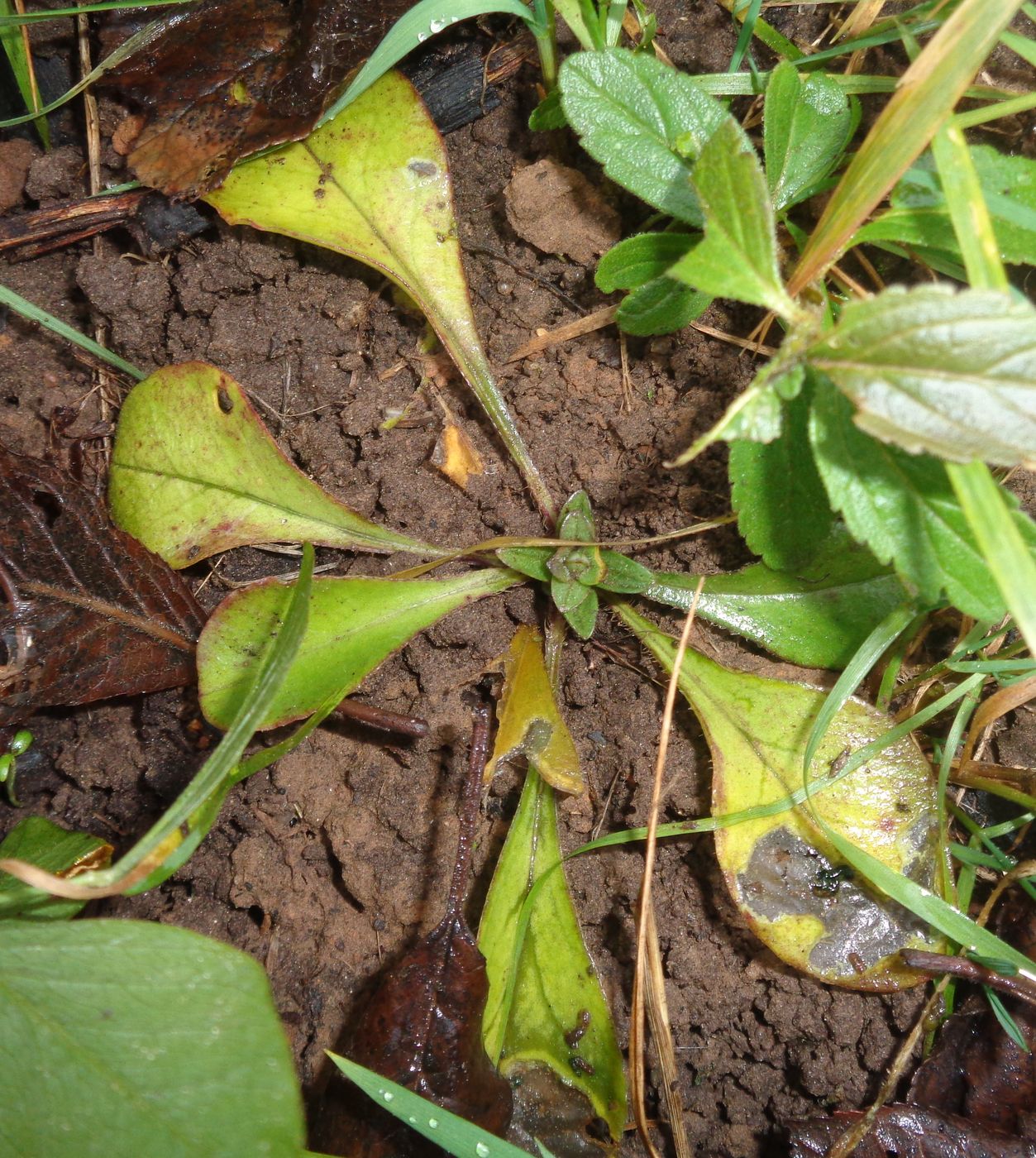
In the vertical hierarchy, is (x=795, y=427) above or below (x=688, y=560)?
above

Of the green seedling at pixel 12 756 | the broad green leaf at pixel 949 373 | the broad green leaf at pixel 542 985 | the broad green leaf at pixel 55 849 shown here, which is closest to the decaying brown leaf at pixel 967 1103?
the broad green leaf at pixel 542 985

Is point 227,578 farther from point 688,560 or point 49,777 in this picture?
point 688,560

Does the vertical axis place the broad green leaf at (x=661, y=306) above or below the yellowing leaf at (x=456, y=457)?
above

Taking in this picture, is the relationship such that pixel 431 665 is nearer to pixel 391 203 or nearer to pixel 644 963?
pixel 644 963

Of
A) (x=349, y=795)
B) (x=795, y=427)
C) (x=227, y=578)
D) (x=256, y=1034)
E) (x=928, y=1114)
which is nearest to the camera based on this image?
(x=256, y=1034)

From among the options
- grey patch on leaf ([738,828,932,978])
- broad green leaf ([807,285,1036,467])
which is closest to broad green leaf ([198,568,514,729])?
grey patch on leaf ([738,828,932,978])

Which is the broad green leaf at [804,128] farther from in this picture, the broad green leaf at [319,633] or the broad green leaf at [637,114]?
the broad green leaf at [319,633]

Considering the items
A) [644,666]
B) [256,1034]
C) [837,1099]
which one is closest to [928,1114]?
[837,1099]
